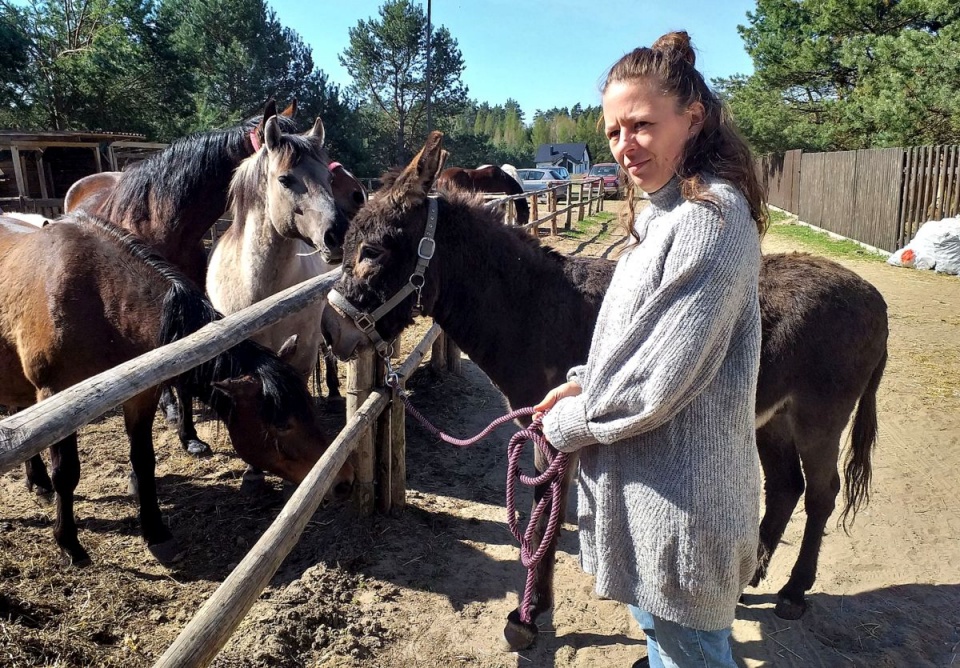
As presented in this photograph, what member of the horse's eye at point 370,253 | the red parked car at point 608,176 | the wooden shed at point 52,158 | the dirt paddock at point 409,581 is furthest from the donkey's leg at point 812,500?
the red parked car at point 608,176

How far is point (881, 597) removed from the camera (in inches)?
112

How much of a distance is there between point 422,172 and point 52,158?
17889 mm

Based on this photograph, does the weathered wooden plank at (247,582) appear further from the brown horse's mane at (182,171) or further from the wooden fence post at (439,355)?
the wooden fence post at (439,355)

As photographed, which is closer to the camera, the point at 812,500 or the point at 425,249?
the point at 425,249

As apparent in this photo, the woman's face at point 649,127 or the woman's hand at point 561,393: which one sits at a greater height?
the woman's face at point 649,127

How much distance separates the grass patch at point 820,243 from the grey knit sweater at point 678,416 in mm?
8898

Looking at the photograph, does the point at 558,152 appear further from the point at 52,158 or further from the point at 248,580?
the point at 248,580

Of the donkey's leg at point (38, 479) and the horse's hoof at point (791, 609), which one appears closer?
the horse's hoof at point (791, 609)

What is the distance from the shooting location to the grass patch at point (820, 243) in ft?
37.9

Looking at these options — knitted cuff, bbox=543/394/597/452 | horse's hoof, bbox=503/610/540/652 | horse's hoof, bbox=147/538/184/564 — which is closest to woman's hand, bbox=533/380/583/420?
knitted cuff, bbox=543/394/597/452

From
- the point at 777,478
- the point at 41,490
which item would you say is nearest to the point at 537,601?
the point at 777,478

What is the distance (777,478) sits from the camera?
9.18 ft

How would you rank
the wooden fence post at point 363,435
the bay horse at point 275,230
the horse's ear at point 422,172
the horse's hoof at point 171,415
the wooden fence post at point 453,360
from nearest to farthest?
the horse's ear at point 422,172 → the wooden fence post at point 363,435 → the bay horse at point 275,230 → the horse's hoof at point 171,415 → the wooden fence post at point 453,360

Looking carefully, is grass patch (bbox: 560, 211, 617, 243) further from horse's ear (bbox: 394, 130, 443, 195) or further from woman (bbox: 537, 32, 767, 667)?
woman (bbox: 537, 32, 767, 667)
